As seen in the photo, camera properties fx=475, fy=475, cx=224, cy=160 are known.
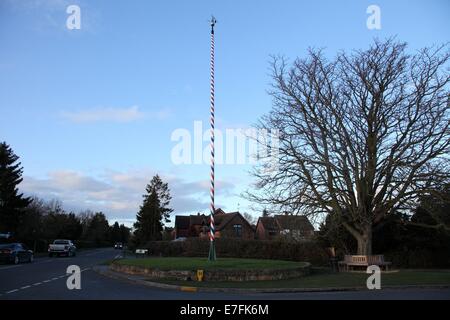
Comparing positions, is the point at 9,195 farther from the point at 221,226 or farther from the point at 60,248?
the point at 221,226

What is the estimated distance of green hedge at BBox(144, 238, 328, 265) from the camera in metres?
37.4

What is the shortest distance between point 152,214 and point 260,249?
48.4m

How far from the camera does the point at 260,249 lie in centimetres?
4100

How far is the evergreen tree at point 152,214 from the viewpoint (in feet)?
279

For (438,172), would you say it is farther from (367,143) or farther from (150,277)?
(150,277)

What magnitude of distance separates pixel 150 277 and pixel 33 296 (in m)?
8.36

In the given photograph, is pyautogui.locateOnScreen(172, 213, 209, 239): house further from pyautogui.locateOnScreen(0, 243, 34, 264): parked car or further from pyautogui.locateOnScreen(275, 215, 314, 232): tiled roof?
pyautogui.locateOnScreen(275, 215, 314, 232): tiled roof

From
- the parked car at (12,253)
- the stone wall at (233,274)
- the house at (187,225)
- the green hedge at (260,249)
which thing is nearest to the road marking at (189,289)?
the stone wall at (233,274)

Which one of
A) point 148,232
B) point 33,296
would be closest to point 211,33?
point 33,296

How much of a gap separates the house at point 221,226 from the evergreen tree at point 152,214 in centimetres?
784

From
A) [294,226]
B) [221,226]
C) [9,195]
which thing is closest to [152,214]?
[221,226]

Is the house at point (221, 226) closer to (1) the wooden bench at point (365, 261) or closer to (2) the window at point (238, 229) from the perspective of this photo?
(2) the window at point (238, 229)
